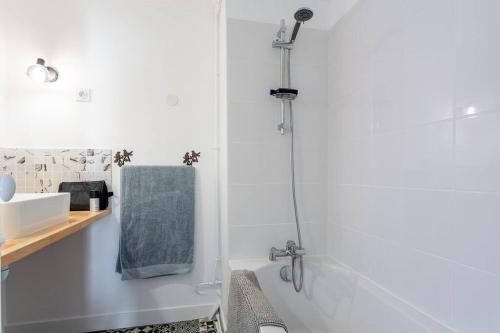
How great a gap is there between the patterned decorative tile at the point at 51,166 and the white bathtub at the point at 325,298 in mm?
1168

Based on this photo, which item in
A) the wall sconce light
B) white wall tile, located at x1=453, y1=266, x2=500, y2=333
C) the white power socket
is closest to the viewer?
white wall tile, located at x1=453, y1=266, x2=500, y2=333

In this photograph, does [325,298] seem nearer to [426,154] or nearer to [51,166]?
[426,154]

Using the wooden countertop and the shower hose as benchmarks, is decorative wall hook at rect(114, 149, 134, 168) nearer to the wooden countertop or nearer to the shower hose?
the wooden countertop

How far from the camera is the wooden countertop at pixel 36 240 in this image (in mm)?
856

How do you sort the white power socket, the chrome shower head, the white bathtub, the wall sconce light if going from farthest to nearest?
the white power socket, the wall sconce light, the chrome shower head, the white bathtub

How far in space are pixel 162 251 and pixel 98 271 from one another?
46 cm

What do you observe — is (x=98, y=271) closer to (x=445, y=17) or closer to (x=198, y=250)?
(x=198, y=250)

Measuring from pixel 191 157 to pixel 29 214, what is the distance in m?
1.02

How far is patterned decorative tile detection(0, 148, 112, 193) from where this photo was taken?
1.73 m

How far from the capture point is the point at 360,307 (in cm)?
126

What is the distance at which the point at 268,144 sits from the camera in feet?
5.29

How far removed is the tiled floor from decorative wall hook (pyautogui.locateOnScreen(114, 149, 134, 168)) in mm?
1161

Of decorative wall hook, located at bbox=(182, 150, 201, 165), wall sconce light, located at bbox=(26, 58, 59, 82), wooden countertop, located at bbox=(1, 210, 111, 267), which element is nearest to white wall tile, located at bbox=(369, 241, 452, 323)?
decorative wall hook, located at bbox=(182, 150, 201, 165)

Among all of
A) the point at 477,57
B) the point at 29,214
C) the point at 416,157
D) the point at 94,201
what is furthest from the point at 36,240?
the point at 477,57
